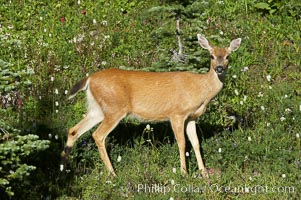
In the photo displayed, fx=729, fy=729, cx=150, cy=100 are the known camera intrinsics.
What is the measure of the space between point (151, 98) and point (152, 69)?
50.9 inches

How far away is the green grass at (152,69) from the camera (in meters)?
8.05

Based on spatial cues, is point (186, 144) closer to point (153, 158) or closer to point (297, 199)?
point (153, 158)

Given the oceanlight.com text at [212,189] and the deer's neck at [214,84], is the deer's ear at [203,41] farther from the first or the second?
the oceanlight.com text at [212,189]

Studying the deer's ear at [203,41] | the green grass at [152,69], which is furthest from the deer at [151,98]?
the green grass at [152,69]

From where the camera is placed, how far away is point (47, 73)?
1093 centimetres

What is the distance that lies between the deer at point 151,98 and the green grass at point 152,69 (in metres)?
0.25

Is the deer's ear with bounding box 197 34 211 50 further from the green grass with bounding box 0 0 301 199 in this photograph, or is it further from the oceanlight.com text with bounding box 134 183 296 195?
the oceanlight.com text with bounding box 134 183 296 195

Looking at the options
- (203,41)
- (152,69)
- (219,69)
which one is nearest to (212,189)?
(219,69)

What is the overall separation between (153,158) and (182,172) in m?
0.49

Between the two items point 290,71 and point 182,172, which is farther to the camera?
point 290,71

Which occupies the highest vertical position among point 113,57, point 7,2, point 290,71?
point 7,2

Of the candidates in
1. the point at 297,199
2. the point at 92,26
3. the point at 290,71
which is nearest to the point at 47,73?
the point at 92,26

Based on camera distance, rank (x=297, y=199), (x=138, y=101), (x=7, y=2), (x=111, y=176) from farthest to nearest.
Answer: (x=7, y=2) → (x=138, y=101) → (x=111, y=176) → (x=297, y=199)

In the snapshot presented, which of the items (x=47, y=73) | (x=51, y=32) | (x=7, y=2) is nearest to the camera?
(x=47, y=73)
